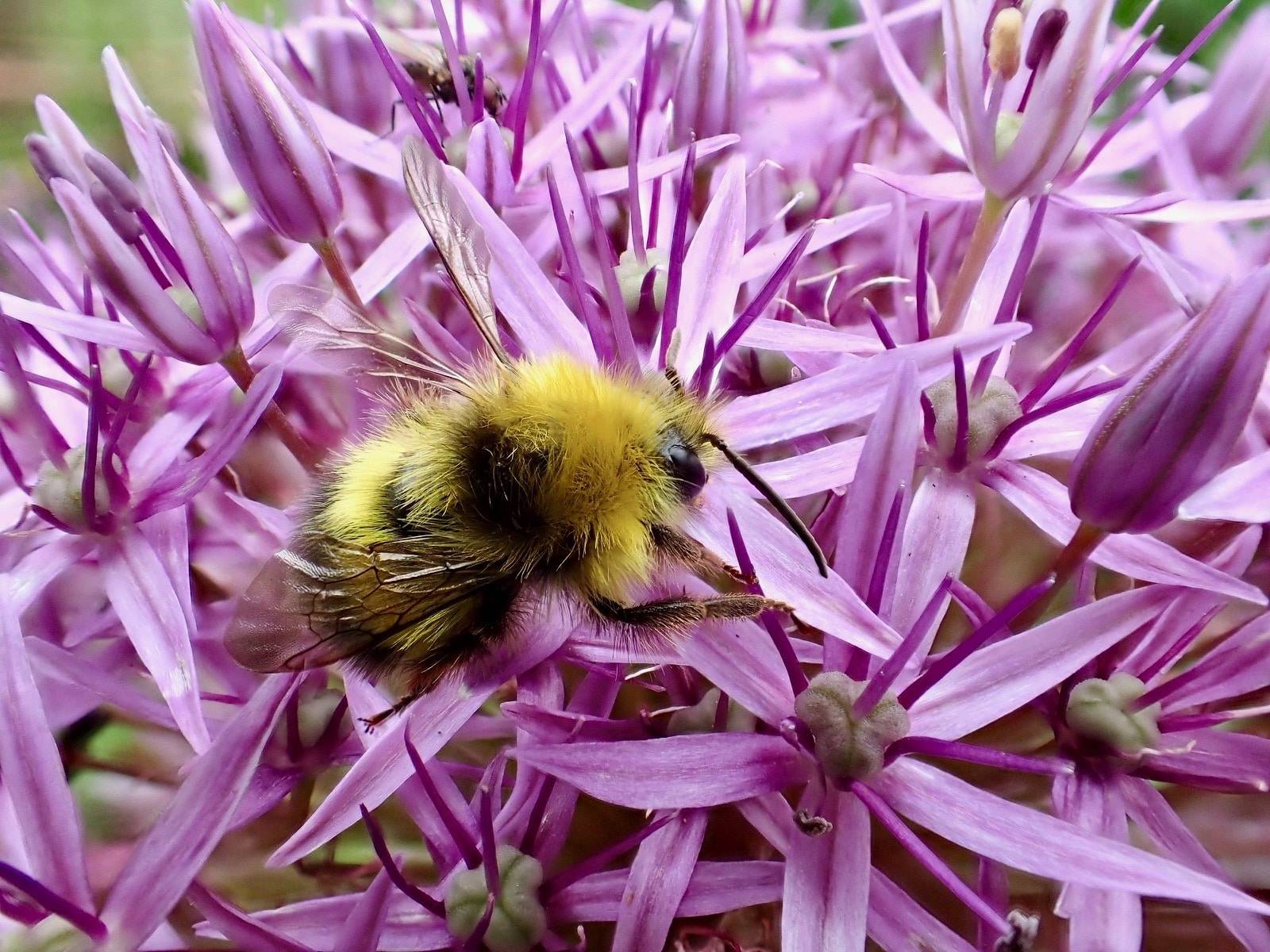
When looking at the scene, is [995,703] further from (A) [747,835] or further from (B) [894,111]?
(B) [894,111]

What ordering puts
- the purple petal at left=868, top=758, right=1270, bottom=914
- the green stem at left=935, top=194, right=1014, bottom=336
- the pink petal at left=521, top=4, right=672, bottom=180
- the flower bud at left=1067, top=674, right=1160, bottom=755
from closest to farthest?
1. the purple petal at left=868, top=758, right=1270, bottom=914
2. the flower bud at left=1067, top=674, right=1160, bottom=755
3. the green stem at left=935, top=194, right=1014, bottom=336
4. the pink petal at left=521, top=4, right=672, bottom=180

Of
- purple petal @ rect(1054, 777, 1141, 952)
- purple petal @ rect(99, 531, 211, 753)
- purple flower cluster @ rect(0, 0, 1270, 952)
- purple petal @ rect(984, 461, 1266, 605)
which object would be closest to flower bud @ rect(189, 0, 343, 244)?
purple flower cluster @ rect(0, 0, 1270, 952)

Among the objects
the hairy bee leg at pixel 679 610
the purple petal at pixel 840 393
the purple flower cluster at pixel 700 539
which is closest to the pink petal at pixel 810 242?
the purple flower cluster at pixel 700 539

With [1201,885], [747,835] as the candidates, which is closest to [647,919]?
[747,835]

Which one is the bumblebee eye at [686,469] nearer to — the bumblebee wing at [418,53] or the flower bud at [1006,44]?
the flower bud at [1006,44]

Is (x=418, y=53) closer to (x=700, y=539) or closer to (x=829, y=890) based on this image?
(x=700, y=539)

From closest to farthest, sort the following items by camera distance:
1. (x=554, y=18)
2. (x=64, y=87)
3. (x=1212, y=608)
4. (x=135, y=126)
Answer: (x=1212, y=608)
(x=135, y=126)
(x=554, y=18)
(x=64, y=87)

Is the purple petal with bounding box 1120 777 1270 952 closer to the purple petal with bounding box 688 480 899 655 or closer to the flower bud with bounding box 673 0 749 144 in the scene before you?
the purple petal with bounding box 688 480 899 655
